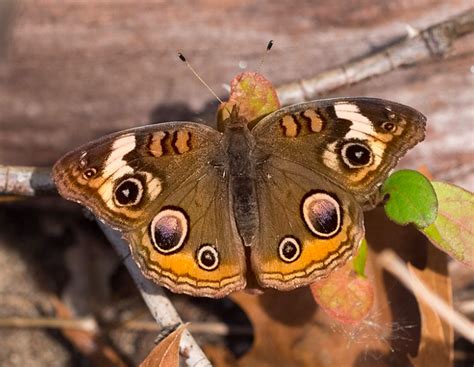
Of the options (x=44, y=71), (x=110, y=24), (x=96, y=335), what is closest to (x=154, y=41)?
(x=110, y=24)

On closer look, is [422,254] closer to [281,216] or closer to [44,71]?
[281,216]

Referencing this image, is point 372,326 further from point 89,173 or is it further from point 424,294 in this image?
point 89,173

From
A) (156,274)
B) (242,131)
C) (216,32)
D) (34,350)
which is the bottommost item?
(34,350)

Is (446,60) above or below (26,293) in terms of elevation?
above

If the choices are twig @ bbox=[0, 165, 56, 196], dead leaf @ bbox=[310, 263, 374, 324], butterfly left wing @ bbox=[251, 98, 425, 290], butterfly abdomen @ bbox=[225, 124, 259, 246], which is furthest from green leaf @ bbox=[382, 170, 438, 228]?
twig @ bbox=[0, 165, 56, 196]

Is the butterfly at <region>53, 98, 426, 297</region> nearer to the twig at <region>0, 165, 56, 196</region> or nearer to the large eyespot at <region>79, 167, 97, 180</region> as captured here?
the large eyespot at <region>79, 167, 97, 180</region>

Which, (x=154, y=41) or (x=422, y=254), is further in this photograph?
(x=154, y=41)

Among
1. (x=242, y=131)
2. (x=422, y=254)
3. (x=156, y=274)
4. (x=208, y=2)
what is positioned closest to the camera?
(x=156, y=274)

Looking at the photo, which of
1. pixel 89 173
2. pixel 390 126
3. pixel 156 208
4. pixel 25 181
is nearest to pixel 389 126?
pixel 390 126
